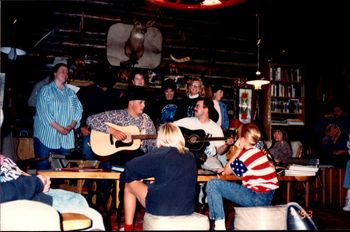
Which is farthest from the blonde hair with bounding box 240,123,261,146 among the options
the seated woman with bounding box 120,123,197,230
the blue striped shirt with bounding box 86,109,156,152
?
the blue striped shirt with bounding box 86,109,156,152

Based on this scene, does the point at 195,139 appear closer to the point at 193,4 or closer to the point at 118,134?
the point at 118,134

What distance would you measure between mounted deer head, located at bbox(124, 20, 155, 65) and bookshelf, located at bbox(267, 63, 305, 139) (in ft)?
11.1

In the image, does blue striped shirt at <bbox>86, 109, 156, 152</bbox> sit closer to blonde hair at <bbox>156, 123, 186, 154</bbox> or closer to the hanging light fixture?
blonde hair at <bbox>156, 123, 186, 154</bbox>

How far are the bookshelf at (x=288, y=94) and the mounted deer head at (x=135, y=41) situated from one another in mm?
3397

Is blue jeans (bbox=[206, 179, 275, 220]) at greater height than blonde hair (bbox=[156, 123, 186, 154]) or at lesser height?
lesser

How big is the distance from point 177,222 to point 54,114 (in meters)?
3.17

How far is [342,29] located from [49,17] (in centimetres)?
632

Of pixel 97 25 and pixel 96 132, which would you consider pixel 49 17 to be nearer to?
pixel 97 25

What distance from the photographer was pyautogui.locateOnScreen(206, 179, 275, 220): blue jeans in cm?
382

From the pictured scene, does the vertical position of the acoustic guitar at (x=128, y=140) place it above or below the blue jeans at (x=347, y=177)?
above

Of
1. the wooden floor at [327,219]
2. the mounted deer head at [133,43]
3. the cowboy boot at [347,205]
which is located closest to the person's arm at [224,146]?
the wooden floor at [327,219]

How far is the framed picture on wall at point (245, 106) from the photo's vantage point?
31.4 ft

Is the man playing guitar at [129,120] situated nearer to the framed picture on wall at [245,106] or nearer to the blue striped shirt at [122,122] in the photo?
the blue striped shirt at [122,122]

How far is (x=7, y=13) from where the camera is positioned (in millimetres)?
6629
